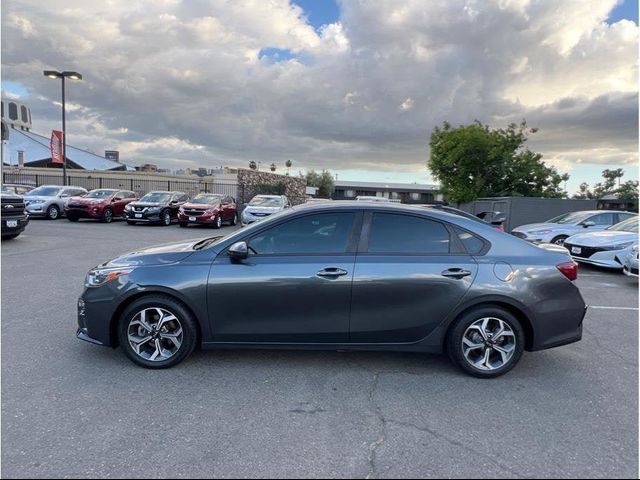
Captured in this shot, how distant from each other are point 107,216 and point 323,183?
175 ft

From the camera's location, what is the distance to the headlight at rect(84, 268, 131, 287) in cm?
387

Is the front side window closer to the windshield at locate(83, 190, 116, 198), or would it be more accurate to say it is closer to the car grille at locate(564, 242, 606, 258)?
the car grille at locate(564, 242, 606, 258)

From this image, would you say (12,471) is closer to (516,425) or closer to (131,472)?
(131,472)

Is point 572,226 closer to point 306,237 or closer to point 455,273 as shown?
point 455,273

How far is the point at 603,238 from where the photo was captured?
9789mm

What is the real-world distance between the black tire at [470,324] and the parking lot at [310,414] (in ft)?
0.34

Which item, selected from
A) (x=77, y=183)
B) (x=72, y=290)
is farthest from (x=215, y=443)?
(x=77, y=183)

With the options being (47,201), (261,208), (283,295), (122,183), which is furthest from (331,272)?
(122,183)

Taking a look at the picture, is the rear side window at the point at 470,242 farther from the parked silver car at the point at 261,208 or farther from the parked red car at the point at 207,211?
the parked red car at the point at 207,211

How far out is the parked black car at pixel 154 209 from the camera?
19.4m

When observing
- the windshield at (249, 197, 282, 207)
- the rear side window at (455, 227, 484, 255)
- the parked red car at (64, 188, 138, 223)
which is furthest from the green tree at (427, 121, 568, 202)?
the rear side window at (455, 227, 484, 255)

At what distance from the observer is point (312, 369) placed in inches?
Answer: 156

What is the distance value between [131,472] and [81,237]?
13237 millimetres

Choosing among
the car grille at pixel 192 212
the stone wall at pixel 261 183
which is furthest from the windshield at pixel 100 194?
the stone wall at pixel 261 183
